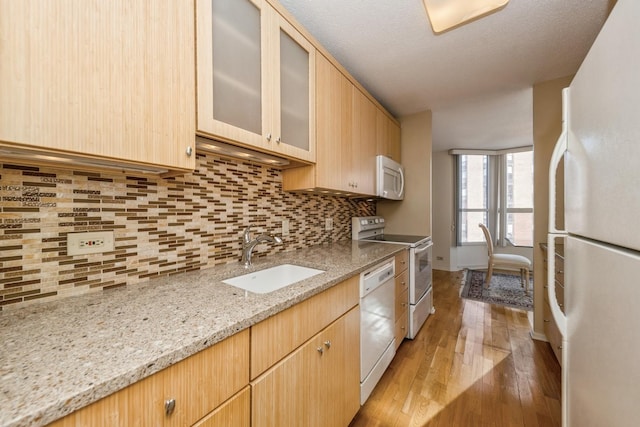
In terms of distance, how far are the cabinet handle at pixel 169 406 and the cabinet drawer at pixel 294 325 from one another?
23cm

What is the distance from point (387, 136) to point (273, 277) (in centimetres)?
197

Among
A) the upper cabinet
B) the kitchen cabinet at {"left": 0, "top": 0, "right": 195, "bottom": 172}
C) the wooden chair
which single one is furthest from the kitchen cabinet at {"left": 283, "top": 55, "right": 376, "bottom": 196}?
the wooden chair

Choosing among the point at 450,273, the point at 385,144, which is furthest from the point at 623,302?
the point at 450,273

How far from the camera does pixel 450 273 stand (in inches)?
183

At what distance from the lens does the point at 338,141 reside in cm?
179

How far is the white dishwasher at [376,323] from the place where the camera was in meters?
1.44

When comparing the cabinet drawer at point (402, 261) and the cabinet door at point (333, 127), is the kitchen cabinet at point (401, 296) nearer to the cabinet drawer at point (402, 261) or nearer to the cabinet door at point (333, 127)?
the cabinet drawer at point (402, 261)

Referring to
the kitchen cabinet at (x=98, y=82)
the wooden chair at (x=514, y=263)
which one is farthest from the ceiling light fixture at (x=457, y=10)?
the wooden chair at (x=514, y=263)

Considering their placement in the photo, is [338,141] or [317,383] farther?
[338,141]

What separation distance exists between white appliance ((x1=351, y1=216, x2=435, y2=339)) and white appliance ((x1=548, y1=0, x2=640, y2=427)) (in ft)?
4.41

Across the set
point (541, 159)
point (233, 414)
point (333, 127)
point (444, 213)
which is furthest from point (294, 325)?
point (444, 213)

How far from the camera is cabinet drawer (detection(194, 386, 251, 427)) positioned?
653mm

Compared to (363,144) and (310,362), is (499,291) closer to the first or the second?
(363,144)

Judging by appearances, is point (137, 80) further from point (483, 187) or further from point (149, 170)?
point (483, 187)
